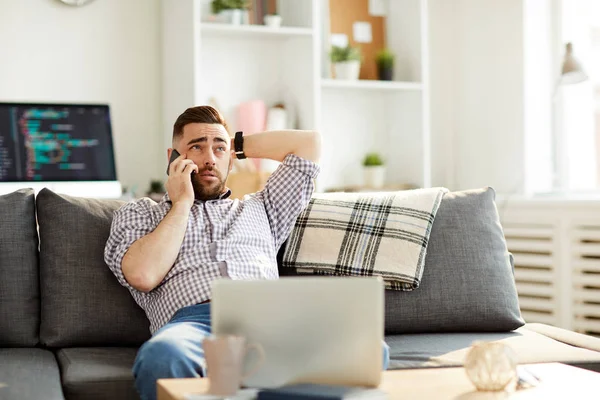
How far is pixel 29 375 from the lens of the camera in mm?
1940

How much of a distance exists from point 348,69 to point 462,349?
2451 mm

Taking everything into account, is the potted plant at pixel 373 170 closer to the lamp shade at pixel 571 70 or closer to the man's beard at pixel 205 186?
the lamp shade at pixel 571 70

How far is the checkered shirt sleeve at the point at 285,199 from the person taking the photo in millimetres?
2473

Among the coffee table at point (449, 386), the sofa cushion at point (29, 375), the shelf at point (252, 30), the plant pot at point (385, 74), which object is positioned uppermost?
the shelf at point (252, 30)

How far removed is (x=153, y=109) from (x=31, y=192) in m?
1.97

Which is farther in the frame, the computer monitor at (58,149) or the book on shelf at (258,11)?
the book on shelf at (258,11)

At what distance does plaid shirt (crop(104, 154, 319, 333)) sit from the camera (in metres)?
2.21

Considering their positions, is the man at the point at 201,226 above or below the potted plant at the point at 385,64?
below

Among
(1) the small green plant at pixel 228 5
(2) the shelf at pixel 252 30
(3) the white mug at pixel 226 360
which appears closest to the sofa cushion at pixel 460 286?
(3) the white mug at pixel 226 360

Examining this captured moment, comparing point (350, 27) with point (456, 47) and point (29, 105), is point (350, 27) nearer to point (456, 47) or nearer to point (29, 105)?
point (456, 47)

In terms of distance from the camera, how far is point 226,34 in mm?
4258

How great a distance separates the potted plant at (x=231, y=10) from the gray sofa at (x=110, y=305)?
1.91 meters

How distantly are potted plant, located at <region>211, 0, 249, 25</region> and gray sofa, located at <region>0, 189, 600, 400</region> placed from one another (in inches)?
75.0

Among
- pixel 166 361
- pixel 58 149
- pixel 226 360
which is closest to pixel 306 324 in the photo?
pixel 226 360
